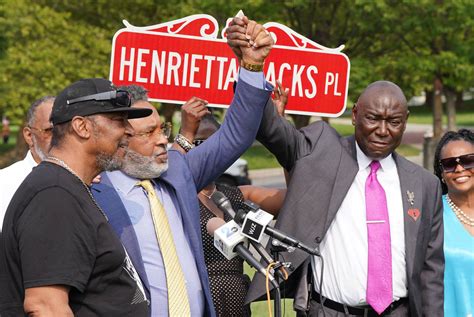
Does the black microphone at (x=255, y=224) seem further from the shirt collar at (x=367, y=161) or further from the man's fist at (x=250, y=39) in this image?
the shirt collar at (x=367, y=161)

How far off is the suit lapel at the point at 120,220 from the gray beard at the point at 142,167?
132 mm

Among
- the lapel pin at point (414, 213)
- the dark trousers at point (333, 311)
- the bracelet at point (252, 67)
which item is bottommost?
the dark trousers at point (333, 311)

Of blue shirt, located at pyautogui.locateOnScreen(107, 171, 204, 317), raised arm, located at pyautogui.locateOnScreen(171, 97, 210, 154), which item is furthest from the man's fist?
raised arm, located at pyautogui.locateOnScreen(171, 97, 210, 154)

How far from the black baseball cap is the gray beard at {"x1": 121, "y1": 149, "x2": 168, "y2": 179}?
0.72 metres

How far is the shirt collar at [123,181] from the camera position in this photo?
4441mm

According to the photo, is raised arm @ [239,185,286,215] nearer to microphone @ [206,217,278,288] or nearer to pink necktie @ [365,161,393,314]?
pink necktie @ [365,161,393,314]

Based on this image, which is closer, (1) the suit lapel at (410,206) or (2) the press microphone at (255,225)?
(2) the press microphone at (255,225)

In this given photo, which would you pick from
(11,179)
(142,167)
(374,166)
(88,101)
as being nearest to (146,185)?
(142,167)

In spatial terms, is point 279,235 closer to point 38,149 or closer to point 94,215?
point 94,215

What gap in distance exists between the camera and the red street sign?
5820 millimetres

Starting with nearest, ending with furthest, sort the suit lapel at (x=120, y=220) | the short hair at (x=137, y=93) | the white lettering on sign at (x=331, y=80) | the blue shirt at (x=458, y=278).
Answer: the suit lapel at (x=120, y=220) → the short hair at (x=137, y=93) → the blue shirt at (x=458, y=278) → the white lettering on sign at (x=331, y=80)

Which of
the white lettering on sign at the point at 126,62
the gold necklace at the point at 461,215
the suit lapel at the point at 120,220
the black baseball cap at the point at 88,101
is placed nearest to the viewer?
the black baseball cap at the point at 88,101

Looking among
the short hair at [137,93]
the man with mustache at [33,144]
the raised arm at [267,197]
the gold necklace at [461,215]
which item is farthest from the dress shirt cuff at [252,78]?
the man with mustache at [33,144]

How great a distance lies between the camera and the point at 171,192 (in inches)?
177
